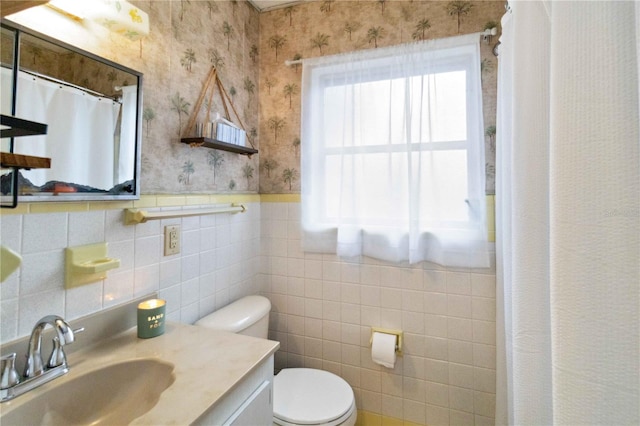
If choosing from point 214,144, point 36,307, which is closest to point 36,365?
point 36,307

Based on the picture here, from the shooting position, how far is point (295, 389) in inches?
57.6

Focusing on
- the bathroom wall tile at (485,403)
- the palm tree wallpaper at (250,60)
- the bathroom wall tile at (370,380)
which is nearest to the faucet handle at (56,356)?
the palm tree wallpaper at (250,60)

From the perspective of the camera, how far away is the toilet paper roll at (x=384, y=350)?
1.55m

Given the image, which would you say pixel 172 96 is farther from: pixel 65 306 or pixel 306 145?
pixel 65 306

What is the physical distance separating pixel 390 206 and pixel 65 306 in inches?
53.7

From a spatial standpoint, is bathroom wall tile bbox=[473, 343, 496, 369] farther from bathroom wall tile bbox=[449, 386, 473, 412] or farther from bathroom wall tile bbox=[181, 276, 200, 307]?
bathroom wall tile bbox=[181, 276, 200, 307]

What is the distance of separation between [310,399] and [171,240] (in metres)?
0.94

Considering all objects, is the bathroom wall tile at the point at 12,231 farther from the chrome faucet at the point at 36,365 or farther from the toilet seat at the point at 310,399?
the toilet seat at the point at 310,399

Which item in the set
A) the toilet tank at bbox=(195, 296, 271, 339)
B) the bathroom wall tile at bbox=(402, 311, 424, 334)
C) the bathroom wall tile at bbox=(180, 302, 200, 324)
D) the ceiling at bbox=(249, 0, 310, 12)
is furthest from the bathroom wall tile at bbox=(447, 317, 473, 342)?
the ceiling at bbox=(249, 0, 310, 12)

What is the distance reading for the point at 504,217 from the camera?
48.2 inches

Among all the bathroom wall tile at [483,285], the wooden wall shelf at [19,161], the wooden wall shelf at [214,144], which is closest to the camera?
the wooden wall shelf at [19,161]

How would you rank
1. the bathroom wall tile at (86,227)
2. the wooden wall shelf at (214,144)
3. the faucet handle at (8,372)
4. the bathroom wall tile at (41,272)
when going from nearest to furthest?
the faucet handle at (8,372) → the bathroom wall tile at (41,272) → the bathroom wall tile at (86,227) → the wooden wall shelf at (214,144)

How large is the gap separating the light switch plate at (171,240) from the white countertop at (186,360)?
0.29m

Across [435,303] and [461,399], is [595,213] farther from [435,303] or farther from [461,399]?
[461,399]
